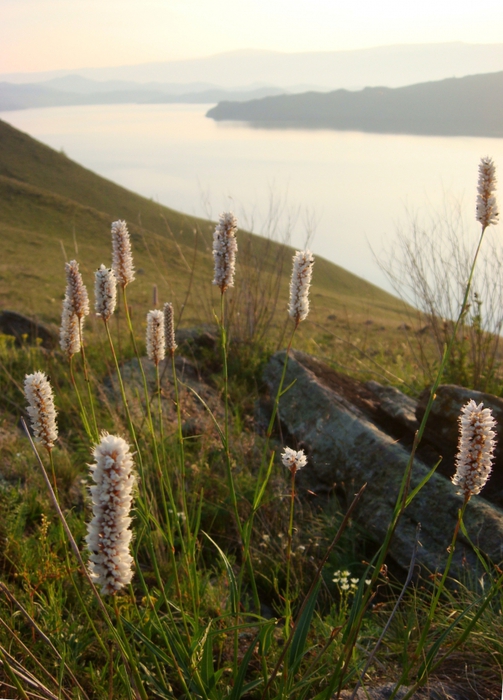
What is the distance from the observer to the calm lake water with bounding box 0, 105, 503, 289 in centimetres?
677

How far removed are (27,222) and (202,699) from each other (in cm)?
Answer: 3521

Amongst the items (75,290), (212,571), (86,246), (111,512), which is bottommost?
(86,246)

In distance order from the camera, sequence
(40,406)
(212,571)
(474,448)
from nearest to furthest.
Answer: (474,448) → (40,406) → (212,571)

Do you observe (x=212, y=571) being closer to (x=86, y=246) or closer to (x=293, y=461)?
(x=293, y=461)

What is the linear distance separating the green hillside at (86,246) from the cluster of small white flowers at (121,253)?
15.8 ft

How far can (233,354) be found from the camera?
6617 millimetres

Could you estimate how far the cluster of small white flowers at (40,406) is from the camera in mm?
1666

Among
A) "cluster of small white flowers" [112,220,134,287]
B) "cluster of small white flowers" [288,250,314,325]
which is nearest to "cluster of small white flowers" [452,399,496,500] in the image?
"cluster of small white flowers" [288,250,314,325]

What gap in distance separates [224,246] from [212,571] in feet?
6.88

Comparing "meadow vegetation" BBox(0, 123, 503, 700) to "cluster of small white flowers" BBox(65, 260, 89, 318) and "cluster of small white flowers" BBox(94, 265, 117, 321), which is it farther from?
"cluster of small white flowers" BBox(65, 260, 89, 318)

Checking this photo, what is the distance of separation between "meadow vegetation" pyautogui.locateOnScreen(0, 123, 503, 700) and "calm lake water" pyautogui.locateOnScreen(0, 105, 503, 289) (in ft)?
3.91

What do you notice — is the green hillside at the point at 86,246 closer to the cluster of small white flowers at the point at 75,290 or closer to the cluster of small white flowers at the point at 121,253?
the cluster of small white flowers at the point at 121,253

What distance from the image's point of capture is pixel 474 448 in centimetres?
157

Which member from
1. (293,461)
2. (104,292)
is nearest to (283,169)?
(104,292)
